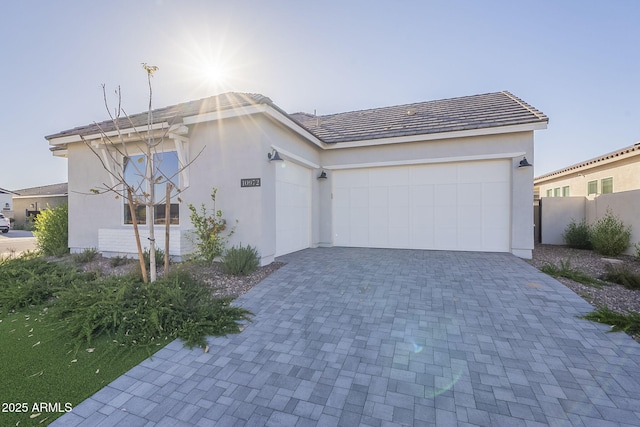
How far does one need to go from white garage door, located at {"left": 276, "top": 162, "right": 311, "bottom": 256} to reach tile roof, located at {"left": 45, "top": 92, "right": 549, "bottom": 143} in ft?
4.91

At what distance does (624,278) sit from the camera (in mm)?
5508

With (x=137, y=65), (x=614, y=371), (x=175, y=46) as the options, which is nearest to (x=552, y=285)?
(x=614, y=371)

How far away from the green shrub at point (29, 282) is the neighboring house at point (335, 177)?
1804 mm

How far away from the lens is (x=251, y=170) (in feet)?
24.0

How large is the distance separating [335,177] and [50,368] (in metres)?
8.76

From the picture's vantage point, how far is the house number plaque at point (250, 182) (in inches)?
285

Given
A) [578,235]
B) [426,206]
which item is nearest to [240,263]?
[426,206]

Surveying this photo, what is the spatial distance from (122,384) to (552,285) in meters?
7.11

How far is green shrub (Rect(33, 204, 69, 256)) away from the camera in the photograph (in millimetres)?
10062

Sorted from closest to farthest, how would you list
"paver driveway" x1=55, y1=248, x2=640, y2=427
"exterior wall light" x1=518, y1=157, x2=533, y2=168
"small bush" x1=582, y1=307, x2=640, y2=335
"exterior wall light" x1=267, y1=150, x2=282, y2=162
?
"paver driveway" x1=55, y1=248, x2=640, y2=427
"small bush" x1=582, y1=307, x2=640, y2=335
"exterior wall light" x1=267, y1=150, x2=282, y2=162
"exterior wall light" x1=518, y1=157, x2=533, y2=168

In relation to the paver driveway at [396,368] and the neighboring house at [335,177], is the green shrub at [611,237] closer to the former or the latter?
the neighboring house at [335,177]

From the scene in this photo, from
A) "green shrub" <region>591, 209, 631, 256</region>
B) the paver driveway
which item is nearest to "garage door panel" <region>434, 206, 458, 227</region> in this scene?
the paver driveway

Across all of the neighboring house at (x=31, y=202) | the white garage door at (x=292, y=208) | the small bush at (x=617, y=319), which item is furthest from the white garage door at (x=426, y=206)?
the neighboring house at (x=31, y=202)

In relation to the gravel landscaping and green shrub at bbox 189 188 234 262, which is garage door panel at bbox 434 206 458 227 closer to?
the gravel landscaping
